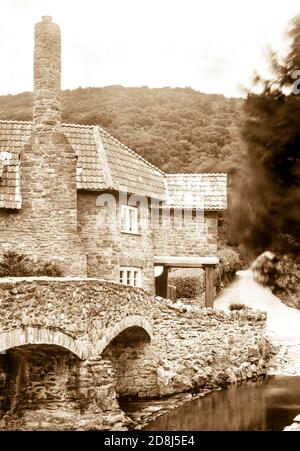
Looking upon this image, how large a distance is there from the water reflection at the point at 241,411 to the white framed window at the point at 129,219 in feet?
20.9

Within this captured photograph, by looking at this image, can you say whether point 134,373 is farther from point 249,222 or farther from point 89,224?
point 249,222

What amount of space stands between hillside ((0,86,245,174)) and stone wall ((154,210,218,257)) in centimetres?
1181

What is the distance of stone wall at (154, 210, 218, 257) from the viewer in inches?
1010

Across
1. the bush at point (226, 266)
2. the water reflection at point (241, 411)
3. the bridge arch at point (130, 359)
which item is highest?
the bush at point (226, 266)

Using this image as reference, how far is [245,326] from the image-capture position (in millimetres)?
24141

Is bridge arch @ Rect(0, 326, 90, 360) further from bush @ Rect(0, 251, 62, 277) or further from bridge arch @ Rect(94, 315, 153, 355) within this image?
bush @ Rect(0, 251, 62, 277)

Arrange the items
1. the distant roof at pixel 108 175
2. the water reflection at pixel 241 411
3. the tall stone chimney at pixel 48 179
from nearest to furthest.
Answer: the water reflection at pixel 241 411 → the tall stone chimney at pixel 48 179 → the distant roof at pixel 108 175

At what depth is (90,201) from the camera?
23.5m

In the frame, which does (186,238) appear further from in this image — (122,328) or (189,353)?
(122,328)

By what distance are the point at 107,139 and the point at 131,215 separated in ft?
10.2

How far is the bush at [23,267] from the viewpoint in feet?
68.2

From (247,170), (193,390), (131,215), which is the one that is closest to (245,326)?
(193,390)

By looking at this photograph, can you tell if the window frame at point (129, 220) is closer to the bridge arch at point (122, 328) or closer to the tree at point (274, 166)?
the bridge arch at point (122, 328)

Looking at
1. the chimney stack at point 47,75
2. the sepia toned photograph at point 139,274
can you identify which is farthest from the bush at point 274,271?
the chimney stack at point 47,75
